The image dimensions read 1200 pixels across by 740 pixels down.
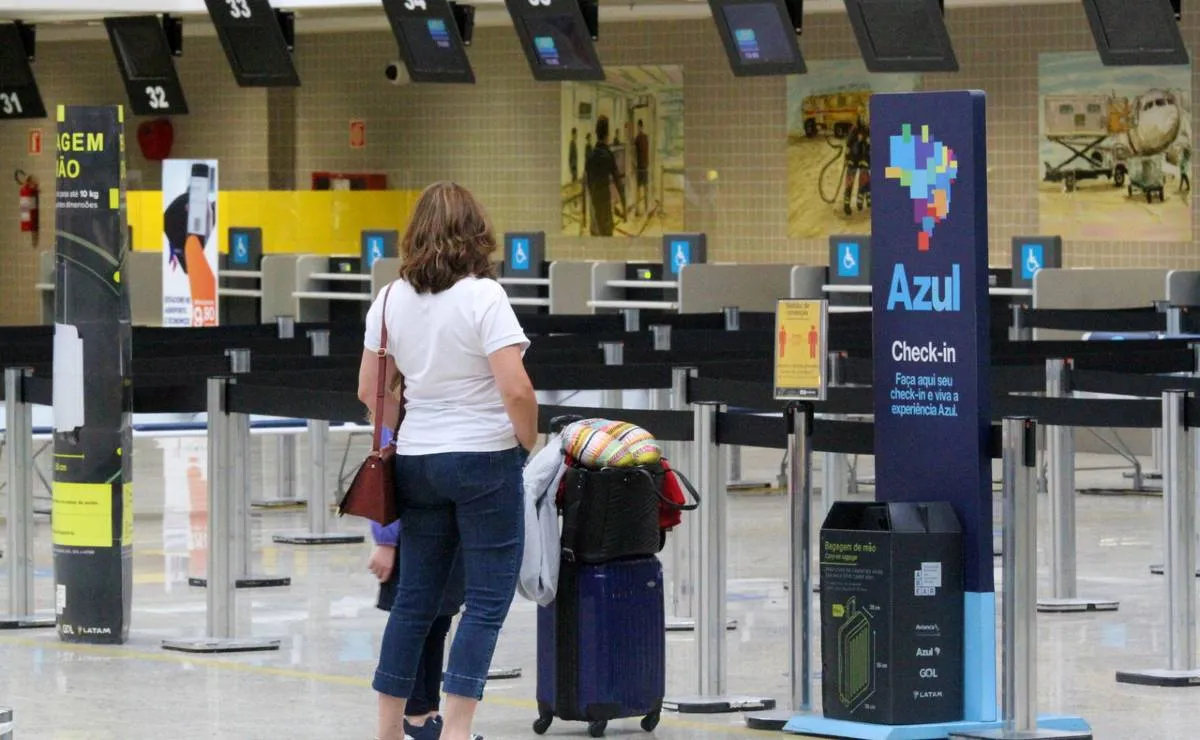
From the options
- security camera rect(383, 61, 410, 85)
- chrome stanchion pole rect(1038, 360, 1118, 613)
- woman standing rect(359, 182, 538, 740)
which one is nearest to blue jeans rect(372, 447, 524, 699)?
woman standing rect(359, 182, 538, 740)

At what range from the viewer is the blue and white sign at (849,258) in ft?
57.3

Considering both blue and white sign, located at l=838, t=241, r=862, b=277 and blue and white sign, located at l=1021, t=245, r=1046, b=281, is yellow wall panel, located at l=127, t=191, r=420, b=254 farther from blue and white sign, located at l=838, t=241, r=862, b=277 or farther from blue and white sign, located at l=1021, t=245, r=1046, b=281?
blue and white sign, located at l=1021, t=245, r=1046, b=281

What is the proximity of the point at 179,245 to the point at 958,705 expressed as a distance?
12592 millimetres

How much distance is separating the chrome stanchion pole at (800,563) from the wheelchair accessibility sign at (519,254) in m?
12.0

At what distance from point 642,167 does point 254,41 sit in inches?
240

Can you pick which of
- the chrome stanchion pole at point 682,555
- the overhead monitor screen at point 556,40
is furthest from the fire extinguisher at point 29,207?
the chrome stanchion pole at point 682,555

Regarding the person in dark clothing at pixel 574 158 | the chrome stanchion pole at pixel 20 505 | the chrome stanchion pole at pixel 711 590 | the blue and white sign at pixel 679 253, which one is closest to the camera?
the chrome stanchion pole at pixel 711 590

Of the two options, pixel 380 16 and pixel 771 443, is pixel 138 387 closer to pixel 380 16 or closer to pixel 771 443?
pixel 771 443

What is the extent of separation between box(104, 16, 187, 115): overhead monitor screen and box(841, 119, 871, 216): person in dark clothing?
595cm

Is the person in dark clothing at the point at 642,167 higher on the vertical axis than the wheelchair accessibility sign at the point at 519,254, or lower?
higher

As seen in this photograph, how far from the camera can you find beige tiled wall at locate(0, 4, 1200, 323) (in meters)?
20.8

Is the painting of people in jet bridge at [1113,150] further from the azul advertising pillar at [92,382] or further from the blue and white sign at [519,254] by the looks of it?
the azul advertising pillar at [92,382]

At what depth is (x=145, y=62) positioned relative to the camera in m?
20.0

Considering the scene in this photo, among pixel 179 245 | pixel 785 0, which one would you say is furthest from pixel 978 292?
pixel 179 245
